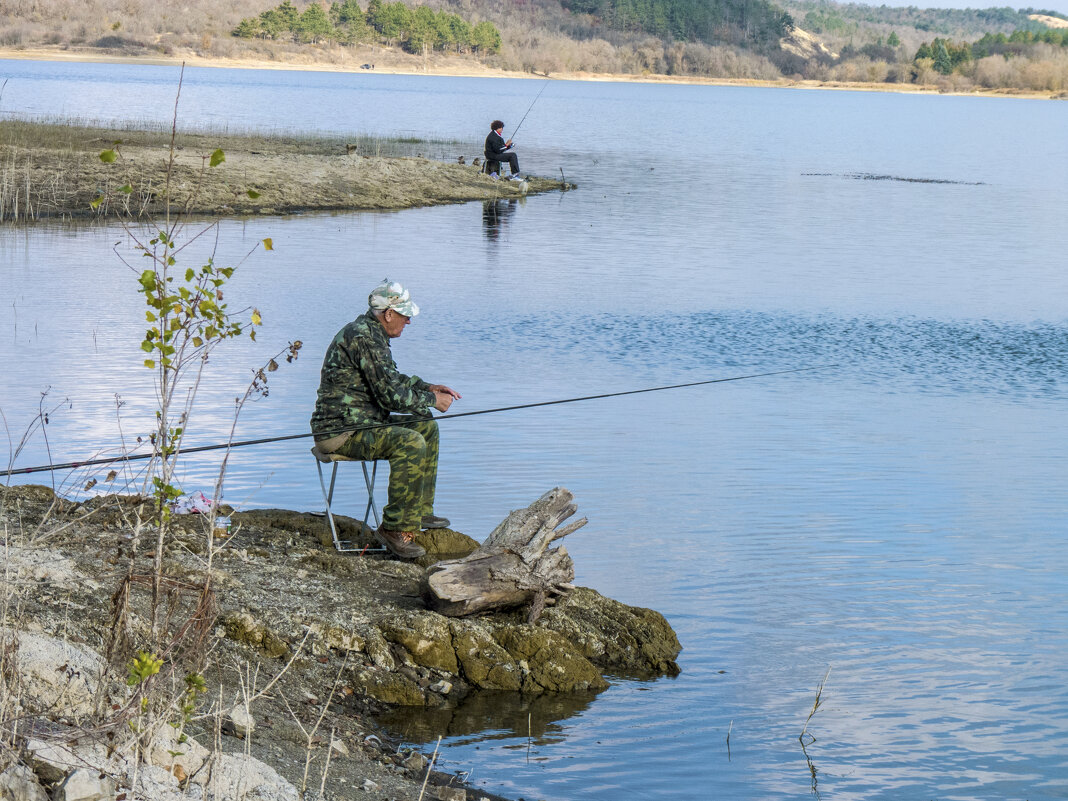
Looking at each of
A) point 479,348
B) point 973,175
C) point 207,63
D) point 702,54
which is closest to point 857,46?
point 702,54

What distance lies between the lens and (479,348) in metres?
13.8

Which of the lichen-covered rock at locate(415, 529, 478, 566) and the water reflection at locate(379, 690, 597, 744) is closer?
the water reflection at locate(379, 690, 597, 744)

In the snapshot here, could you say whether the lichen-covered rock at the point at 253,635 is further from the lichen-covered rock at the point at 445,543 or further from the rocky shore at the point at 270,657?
the lichen-covered rock at the point at 445,543

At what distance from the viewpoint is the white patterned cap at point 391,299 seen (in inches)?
256

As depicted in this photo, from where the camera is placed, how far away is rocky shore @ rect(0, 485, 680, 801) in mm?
3895

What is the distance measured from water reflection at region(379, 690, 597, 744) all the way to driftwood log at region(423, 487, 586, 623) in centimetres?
45

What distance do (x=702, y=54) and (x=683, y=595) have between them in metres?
153

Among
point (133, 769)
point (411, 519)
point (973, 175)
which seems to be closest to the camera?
point (133, 769)

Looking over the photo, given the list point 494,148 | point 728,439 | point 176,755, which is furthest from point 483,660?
point 494,148

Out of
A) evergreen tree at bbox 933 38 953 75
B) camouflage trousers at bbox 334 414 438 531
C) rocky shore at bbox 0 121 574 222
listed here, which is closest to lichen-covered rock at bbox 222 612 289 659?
camouflage trousers at bbox 334 414 438 531

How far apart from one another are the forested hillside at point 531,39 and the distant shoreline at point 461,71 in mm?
615

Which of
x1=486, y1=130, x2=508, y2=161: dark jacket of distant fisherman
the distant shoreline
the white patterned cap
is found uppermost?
the distant shoreline

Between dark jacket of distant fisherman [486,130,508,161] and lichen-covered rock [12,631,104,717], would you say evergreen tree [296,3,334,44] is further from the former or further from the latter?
lichen-covered rock [12,631,104,717]

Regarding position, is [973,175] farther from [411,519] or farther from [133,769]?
[133,769]
